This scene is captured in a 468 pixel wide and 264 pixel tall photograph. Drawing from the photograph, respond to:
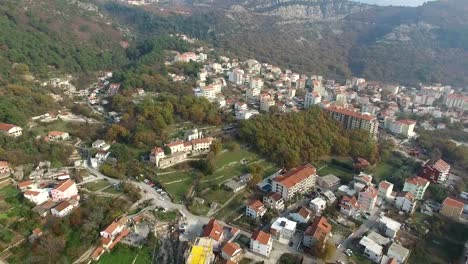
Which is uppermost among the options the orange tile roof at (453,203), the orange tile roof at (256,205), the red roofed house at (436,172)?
the orange tile roof at (256,205)

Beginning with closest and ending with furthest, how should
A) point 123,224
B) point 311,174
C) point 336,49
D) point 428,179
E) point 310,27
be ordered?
point 123,224
point 311,174
point 428,179
point 336,49
point 310,27

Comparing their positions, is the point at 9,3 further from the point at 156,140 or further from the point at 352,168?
the point at 352,168

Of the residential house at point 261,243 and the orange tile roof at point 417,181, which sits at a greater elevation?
the residential house at point 261,243

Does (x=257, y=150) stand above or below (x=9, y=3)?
below

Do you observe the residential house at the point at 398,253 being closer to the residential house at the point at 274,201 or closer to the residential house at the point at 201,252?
the residential house at the point at 274,201

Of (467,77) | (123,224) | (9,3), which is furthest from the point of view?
(467,77)

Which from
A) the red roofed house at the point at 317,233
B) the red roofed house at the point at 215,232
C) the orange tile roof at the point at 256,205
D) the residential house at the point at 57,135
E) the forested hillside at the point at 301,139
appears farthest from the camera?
the forested hillside at the point at 301,139

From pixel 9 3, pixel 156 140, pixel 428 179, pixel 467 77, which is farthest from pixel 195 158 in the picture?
pixel 467 77

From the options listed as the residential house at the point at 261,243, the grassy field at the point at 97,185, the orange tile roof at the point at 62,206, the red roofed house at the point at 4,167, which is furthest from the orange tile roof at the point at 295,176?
the red roofed house at the point at 4,167
